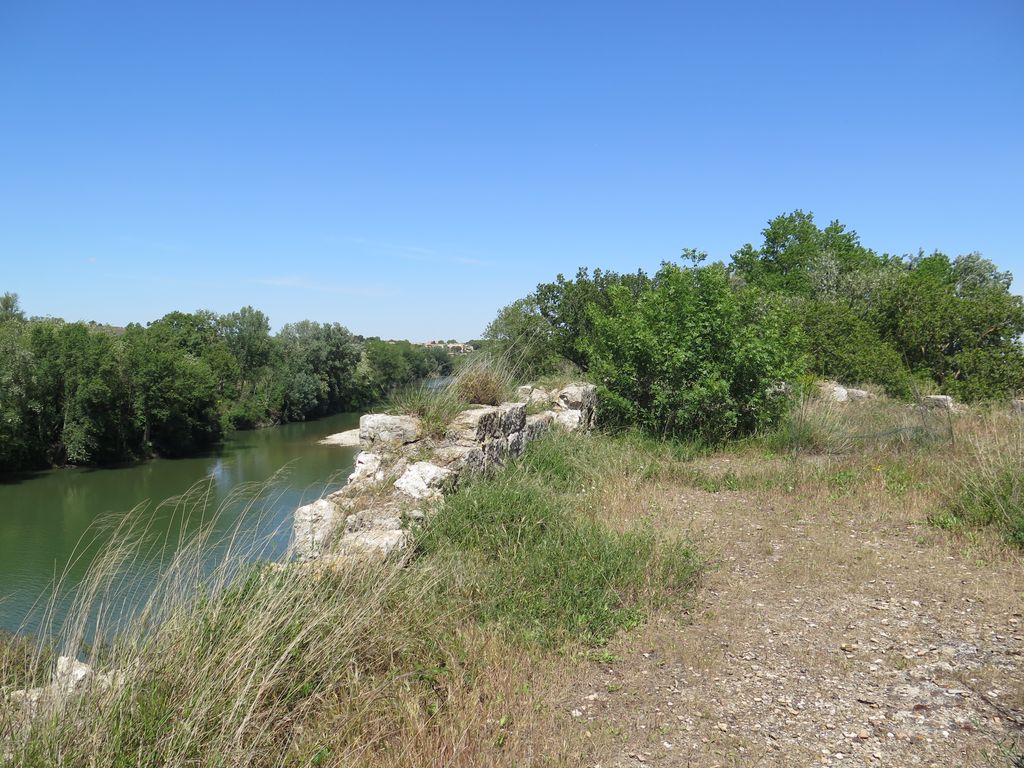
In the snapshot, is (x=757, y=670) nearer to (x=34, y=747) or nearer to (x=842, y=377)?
(x=34, y=747)

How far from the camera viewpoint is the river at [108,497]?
39.1ft

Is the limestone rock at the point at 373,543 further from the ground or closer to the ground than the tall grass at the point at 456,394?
closer to the ground

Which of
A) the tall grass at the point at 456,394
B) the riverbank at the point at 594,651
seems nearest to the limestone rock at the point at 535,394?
the tall grass at the point at 456,394

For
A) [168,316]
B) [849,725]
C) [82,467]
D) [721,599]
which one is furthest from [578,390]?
[168,316]

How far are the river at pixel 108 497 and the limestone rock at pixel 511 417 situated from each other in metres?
2.50

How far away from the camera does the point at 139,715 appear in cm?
213

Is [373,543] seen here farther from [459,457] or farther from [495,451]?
[495,451]

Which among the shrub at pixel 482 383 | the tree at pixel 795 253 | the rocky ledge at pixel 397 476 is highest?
the tree at pixel 795 253

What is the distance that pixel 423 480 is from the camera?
201 inches

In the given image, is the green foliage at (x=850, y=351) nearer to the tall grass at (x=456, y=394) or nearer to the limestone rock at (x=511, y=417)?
the limestone rock at (x=511, y=417)

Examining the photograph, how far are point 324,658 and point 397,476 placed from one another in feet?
8.24

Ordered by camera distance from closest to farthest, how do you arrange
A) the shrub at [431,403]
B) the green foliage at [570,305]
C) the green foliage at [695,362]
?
the shrub at [431,403] < the green foliage at [695,362] < the green foliage at [570,305]

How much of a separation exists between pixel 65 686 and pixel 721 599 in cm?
356

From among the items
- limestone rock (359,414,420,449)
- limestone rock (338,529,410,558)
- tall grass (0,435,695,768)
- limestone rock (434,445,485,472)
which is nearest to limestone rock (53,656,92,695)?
tall grass (0,435,695,768)
